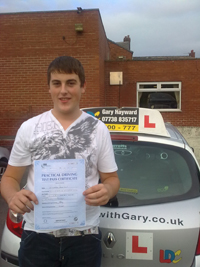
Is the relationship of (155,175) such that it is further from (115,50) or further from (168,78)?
(115,50)

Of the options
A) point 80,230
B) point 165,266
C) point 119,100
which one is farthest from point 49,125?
point 119,100

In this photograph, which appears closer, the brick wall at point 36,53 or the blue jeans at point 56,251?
the blue jeans at point 56,251

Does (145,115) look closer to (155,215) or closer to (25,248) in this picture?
(155,215)

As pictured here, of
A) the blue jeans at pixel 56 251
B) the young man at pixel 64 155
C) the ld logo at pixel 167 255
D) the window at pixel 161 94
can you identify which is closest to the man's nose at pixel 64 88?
the young man at pixel 64 155

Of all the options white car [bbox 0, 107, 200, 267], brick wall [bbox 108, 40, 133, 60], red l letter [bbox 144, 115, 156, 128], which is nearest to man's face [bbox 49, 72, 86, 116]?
white car [bbox 0, 107, 200, 267]

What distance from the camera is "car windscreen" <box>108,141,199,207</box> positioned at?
6.77 feet

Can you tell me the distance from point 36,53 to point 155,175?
309 inches

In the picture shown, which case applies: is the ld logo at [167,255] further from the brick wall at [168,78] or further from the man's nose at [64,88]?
the brick wall at [168,78]

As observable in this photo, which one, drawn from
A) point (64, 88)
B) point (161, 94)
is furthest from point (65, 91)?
point (161, 94)

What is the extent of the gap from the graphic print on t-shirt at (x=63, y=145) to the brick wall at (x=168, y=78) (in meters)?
9.25

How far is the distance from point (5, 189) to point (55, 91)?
2.07 feet

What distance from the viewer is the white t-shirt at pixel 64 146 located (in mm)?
1503

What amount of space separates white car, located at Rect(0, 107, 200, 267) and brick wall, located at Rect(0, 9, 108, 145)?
6.75m

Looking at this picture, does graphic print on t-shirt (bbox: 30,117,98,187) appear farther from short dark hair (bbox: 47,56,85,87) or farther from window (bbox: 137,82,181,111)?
window (bbox: 137,82,181,111)
